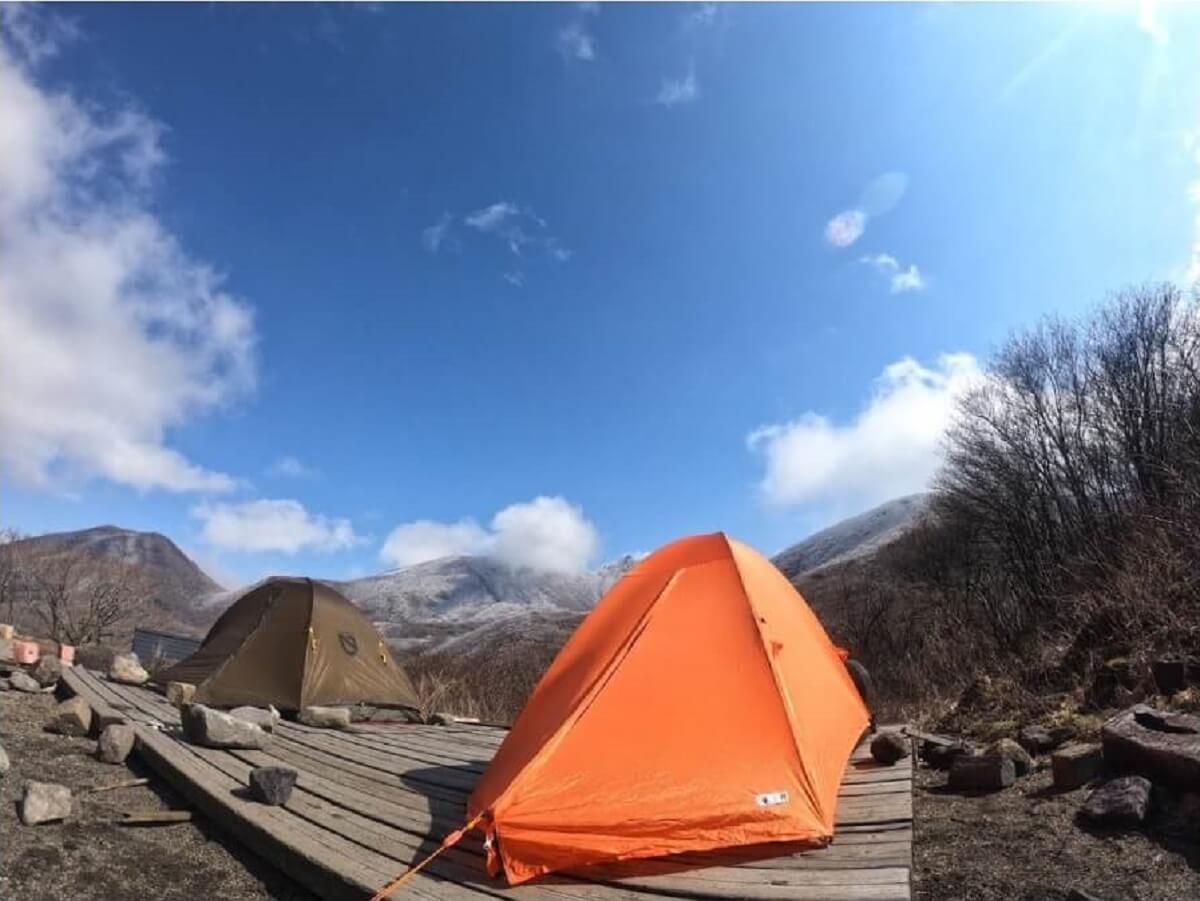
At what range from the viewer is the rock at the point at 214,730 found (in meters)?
6.50

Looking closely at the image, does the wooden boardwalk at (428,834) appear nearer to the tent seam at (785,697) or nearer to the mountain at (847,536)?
the tent seam at (785,697)

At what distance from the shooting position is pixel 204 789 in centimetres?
518

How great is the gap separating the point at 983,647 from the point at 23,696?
44.5 feet

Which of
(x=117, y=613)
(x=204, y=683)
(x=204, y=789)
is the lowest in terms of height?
(x=204, y=789)

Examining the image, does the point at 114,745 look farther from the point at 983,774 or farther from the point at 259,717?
the point at 983,774

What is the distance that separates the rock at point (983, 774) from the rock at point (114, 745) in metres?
6.84

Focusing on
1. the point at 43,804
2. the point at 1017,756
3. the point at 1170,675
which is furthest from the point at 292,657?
the point at 1170,675

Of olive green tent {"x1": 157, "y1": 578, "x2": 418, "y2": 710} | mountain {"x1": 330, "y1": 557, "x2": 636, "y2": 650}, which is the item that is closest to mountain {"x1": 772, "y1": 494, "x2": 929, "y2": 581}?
mountain {"x1": 330, "y1": 557, "x2": 636, "y2": 650}

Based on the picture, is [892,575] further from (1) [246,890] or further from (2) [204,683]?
(1) [246,890]

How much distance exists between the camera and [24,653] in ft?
39.3

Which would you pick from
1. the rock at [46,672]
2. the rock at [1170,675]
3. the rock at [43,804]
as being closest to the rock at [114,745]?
the rock at [43,804]

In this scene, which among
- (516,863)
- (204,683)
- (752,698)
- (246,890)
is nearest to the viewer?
(516,863)

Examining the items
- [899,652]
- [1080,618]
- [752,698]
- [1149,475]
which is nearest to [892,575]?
[1149,475]

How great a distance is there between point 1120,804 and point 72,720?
28.2 feet
